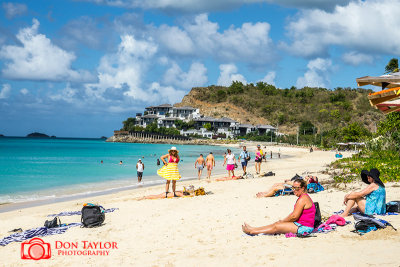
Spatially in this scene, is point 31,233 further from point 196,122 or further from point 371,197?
point 196,122

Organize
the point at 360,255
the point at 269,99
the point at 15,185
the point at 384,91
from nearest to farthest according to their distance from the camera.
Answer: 1. the point at 360,255
2. the point at 384,91
3. the point at 15,185
4. the point at 269,99

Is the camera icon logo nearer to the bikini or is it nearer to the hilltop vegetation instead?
the bikini

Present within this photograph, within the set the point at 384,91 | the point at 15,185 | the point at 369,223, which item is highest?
the point at 384,91

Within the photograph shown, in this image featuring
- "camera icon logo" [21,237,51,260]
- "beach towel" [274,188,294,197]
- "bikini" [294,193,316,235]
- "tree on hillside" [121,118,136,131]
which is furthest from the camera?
"tree on hillside" [121,118,136,131]

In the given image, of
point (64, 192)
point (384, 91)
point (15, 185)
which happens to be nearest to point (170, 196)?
point (384, 91)

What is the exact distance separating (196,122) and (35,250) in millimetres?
97707

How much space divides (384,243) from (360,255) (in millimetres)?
635

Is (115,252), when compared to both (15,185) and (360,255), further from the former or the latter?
(15,185)

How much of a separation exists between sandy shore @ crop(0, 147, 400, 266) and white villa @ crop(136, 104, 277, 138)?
279 feet

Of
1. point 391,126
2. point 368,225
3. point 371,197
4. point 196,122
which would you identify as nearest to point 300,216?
point 368,225

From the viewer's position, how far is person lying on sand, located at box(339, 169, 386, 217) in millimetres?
6461

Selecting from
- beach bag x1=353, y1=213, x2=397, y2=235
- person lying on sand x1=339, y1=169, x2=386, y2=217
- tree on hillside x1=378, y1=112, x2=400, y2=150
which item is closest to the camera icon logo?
beach bag x1=353, y1=213, x2=397, y2=235

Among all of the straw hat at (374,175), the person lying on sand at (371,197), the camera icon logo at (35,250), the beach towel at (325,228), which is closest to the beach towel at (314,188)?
the person lying on sand at (371,197)

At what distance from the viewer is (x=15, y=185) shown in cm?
1947
